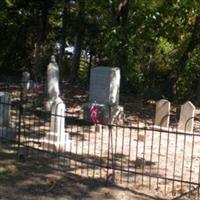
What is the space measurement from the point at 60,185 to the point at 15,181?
627 millimetres

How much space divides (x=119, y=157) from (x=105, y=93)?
11.8 ft

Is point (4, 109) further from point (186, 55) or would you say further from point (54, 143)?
point (186, 55)

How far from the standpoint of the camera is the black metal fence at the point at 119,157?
7734mm

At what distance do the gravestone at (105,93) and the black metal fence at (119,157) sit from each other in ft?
2.04

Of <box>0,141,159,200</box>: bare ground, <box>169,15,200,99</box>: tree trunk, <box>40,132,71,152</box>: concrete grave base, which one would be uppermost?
<box>169,15,200,99</box>: tree trunk

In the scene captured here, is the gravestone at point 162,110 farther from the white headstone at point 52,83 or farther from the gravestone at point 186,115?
the white headstone at point 52,83

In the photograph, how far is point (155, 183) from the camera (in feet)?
25.9

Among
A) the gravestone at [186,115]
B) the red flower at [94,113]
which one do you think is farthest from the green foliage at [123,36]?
the gravestone at [186,115]

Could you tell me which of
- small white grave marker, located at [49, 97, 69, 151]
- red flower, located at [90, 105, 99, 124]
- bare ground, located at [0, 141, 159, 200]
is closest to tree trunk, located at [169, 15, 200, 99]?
red flower, located at [90, 105, 99, 124]

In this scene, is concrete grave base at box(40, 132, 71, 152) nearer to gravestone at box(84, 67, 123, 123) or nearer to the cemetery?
the cemetery

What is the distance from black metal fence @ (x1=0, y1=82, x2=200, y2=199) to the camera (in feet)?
25.4

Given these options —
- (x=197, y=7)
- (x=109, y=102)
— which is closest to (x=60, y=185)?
(x=109, y=102)

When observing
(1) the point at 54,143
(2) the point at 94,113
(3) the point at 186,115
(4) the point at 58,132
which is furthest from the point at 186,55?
(1) the point at 54,143

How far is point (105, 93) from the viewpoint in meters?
12.8
